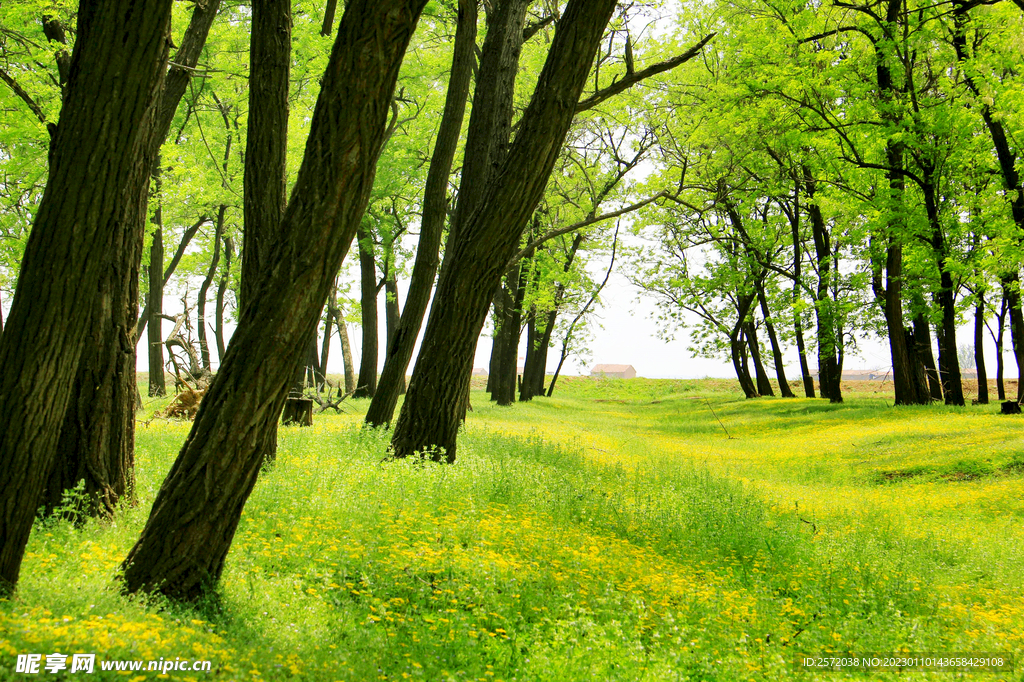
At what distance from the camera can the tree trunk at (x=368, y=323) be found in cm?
2270

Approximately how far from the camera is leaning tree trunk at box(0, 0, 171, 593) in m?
3.54

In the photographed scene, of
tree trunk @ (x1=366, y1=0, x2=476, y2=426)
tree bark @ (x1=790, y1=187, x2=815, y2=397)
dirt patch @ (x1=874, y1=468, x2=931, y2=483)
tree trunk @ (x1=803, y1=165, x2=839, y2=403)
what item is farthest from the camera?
tree bark @ (x1=790, y1=187, x2=815, y2=397)

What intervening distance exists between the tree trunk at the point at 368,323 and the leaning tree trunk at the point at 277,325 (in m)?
17.8

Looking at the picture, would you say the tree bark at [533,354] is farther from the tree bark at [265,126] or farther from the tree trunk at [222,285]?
the tree bark at [265,126]

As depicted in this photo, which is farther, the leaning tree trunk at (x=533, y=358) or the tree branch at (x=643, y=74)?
the leaning tree trunk at (x=533, y=358)

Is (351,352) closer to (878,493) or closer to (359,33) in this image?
(878,493)

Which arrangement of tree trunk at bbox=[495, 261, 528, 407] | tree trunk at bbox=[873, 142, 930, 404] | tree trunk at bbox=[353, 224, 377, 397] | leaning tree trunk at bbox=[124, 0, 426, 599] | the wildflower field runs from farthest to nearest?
1. tree trunk at bbox=[495, 261, 528, 407]
2. tree trunk at bbox=[353, 224, 377, 397]
3. tree trunk at bbox=[873, 142, 930, 404]
4. leaning tree trunk at bbox=[124, 0, 426, 599]
5. the wildflower field

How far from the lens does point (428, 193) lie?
33.3 ft

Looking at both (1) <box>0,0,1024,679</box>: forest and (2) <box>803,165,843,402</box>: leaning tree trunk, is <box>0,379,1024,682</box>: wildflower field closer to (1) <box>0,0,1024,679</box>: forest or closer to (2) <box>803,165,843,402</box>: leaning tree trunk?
(1) <box>0,0,1024,679</box>: forest

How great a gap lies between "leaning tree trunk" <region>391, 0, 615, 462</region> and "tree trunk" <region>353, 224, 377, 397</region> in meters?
13.8

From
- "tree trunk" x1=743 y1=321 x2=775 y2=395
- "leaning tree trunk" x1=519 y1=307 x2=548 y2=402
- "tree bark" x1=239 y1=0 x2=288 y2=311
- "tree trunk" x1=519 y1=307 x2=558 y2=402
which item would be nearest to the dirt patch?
"tree bark" x1=239 y1=0 x2=288 y2=311

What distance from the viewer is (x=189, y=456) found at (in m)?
4.05

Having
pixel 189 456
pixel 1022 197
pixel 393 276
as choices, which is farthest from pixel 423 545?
pixel 393 276

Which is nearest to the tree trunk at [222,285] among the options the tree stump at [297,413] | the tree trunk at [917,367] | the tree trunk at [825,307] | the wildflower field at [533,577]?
the tree stump at [297,413]
